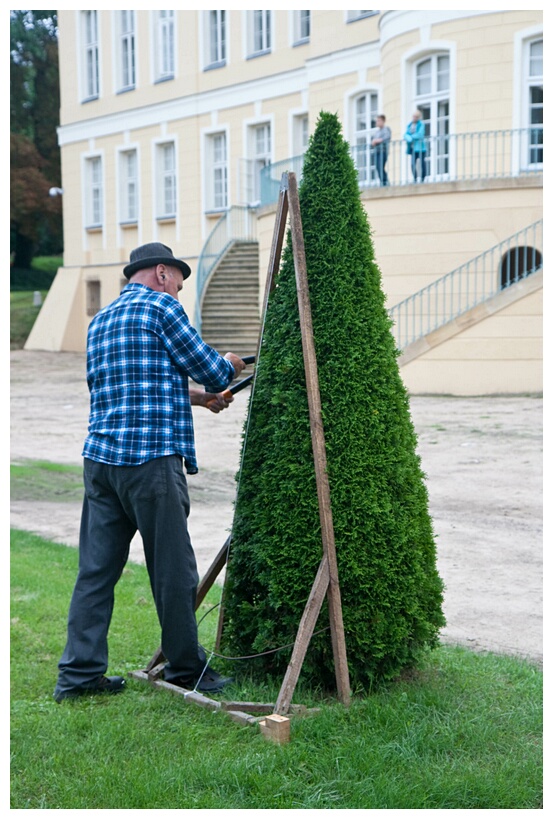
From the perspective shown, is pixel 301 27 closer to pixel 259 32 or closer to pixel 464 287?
pixel 259 32

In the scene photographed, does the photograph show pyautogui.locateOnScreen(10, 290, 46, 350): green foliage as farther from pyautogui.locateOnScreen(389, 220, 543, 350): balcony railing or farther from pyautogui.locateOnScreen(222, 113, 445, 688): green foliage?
pyautogui.locateOnScreen(222, 113, 445, 688): green foliage

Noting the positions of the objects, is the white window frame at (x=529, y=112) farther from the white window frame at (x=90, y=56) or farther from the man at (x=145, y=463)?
the white window frame at (x=90, y=56)

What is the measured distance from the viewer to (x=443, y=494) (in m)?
10.9

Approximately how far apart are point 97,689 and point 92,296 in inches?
1246

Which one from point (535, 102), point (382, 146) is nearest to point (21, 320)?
point (382, 146)

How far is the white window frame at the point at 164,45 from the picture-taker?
32250 mm

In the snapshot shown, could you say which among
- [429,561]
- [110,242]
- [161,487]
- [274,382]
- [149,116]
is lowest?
[429,561]

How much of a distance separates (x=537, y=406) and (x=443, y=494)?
5.93 meters

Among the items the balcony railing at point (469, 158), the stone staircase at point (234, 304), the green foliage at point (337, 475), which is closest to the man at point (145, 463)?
the green foliage at point (337, 475)

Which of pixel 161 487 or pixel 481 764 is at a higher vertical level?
pixel 161 487

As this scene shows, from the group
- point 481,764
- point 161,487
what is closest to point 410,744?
point 481,764

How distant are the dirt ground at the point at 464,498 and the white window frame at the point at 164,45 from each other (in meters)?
15.1

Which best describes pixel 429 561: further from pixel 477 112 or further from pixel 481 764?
pixel 477 112

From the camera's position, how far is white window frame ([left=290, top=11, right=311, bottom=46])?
1107 inches
